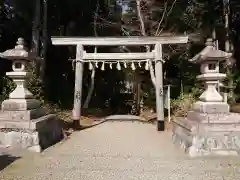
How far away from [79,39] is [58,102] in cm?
612

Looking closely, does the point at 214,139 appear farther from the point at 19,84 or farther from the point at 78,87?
the point at 78,87

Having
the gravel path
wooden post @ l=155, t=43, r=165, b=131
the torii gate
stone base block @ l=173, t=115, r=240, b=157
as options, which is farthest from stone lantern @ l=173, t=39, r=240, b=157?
the torii gate

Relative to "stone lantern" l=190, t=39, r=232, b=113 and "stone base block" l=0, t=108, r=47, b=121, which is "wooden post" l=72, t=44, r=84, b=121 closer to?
"stone base block" l=0, t=108, r=47, b=121

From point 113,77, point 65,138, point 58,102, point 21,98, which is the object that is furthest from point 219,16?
point 21,98

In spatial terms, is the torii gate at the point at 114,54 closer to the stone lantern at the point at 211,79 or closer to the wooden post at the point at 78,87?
the wooden post at the point at 78,87

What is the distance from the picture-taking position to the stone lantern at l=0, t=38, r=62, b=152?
7.54 metres

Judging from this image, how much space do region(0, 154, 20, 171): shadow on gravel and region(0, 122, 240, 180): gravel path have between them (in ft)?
0.37

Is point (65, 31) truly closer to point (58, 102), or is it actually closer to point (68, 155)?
point (58, 102)

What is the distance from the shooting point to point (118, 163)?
257 inches

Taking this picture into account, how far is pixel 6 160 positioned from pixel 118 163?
2.19 meters

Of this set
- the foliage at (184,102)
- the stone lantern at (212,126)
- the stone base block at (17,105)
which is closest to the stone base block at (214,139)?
the stone lantern at (212,126)

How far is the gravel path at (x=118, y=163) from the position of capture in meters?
5.46

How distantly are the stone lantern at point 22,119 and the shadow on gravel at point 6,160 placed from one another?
583mm

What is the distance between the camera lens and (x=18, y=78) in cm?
851
